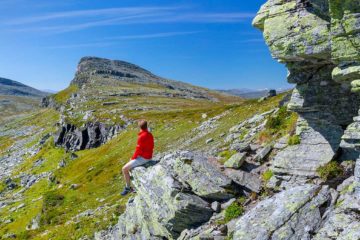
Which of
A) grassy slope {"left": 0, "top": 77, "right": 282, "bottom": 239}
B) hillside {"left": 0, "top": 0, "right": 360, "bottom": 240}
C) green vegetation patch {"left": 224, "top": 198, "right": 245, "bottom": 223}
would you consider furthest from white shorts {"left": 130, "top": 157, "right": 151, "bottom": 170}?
grassy slope {"left": 0, "top": 77, "right": 282, "bottom": 239}

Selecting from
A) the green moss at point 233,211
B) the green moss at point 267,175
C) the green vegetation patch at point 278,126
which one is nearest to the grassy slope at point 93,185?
the green vegetation patch at point 278,126

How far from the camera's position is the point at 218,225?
1992cm

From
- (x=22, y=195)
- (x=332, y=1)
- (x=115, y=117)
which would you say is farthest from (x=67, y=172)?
(x=332, y=1)

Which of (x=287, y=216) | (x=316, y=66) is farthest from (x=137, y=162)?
(x=316, y=66)

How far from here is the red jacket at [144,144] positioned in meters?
24.7

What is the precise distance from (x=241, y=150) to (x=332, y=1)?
11.9 m

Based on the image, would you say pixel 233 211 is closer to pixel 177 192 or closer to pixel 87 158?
pixel 177 192

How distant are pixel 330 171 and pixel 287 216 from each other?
11.1ft

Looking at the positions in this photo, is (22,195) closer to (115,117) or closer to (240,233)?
(115,117)

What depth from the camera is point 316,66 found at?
1994 centimetres

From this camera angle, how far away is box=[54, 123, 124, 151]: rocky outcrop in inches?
3819

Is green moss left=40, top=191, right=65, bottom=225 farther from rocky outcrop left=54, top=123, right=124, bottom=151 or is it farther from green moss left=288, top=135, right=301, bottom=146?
rocky outcrop left=54, top=123, right=124, bottom=151

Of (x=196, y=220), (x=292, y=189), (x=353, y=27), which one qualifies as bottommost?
(x=196, y=220)

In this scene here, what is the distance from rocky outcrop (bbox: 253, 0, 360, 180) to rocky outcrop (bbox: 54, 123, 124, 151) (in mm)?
76183
